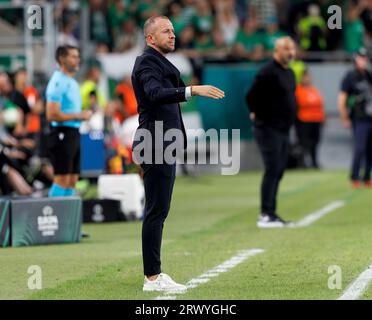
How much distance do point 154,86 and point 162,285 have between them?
62.9 inches

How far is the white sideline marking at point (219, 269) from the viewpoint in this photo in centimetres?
1085

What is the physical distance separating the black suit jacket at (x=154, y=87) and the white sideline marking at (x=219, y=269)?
4.08 feet

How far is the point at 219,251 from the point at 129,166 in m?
6.36

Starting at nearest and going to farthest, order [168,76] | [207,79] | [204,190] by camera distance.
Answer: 1. [168,76]
2. [204,190]
3. [207,79]

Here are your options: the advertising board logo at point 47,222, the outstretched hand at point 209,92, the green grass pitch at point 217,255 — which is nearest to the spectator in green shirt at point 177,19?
the green grass pitch at point 217,255

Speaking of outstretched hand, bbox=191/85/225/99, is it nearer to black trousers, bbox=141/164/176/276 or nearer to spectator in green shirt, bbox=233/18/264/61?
black trousers, bbox=141/164/176/276

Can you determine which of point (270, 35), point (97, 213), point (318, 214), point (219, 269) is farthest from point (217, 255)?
point (270, 35)

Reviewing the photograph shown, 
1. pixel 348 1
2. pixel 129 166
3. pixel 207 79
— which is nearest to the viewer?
pixel 129 166

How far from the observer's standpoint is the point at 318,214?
18.3 m

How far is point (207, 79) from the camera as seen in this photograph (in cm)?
2953

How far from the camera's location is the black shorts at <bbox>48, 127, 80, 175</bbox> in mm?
15438

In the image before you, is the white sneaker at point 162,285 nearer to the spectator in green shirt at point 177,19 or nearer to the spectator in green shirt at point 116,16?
the spectator in green shirt at point 116,16
